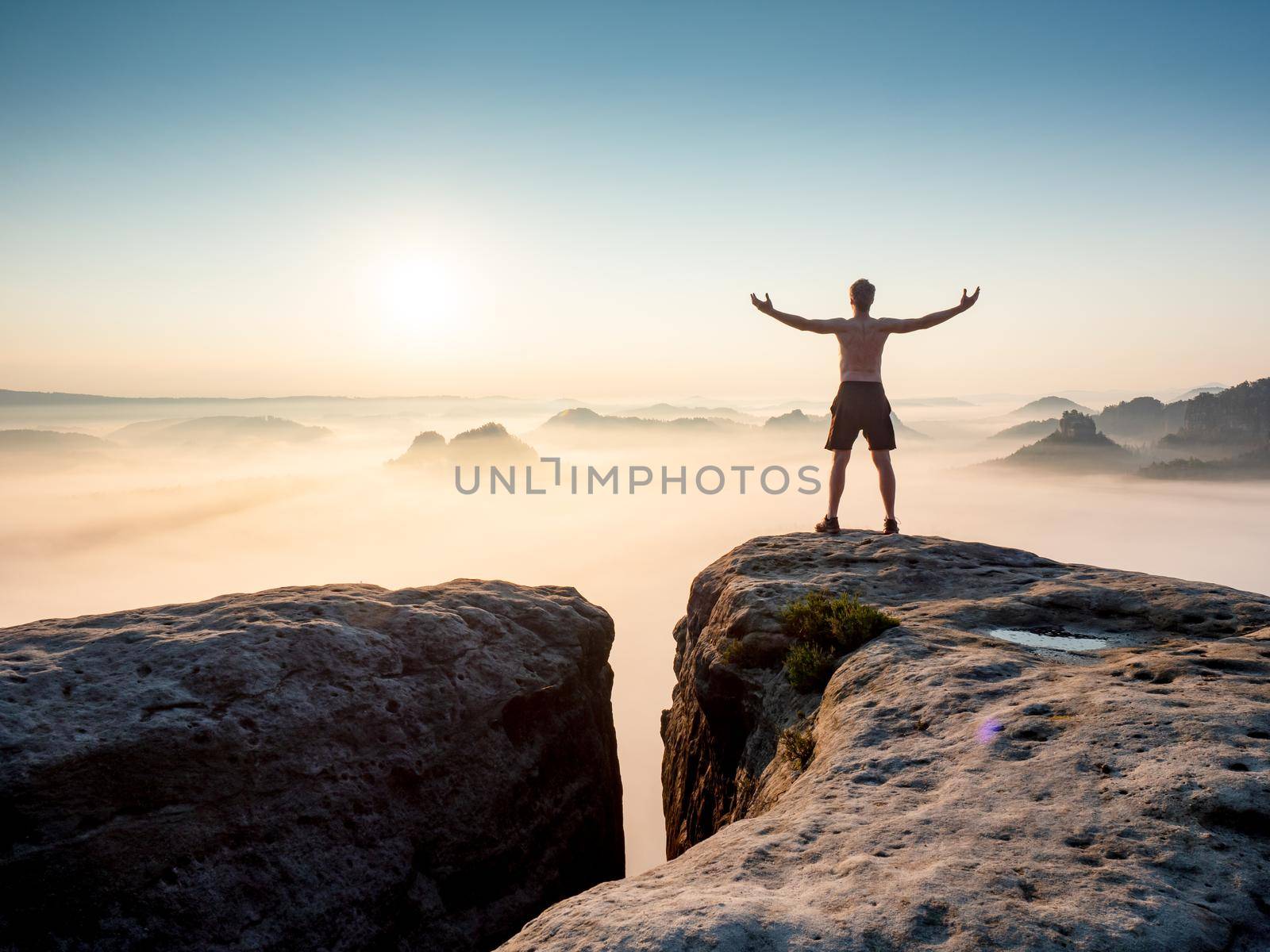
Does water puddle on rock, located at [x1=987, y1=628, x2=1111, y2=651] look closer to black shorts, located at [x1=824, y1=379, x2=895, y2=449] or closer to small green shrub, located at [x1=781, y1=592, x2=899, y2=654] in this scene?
small green shrub, located at [x1=781, y1=592, x2=899, y2=654]

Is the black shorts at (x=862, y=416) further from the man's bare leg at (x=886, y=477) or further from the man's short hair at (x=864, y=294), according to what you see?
the man's short hair at (x=864, y=294)

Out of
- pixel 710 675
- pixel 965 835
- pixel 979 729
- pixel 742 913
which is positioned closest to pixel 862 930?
pixel 742 913

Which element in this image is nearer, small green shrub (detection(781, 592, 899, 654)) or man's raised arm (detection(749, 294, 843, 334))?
small green shrub (detection(781, 592, 899, 654))

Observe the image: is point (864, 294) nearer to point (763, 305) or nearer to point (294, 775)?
point (763, 305)

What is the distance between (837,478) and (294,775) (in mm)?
9999

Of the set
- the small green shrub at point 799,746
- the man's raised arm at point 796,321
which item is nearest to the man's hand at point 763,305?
the man's raised arm at point 796,321

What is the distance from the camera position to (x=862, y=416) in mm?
13234

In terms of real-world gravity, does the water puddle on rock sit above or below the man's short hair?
below

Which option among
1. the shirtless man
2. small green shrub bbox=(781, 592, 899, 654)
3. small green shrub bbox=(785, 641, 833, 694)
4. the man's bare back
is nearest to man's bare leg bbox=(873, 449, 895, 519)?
the shirtless man

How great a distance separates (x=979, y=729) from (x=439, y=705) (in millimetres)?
6530

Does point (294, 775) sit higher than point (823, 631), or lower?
lower

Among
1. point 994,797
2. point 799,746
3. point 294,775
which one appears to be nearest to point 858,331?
point 799,746

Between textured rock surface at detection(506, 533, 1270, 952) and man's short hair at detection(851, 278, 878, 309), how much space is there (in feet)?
19.5

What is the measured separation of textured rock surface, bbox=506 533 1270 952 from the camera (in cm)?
382
